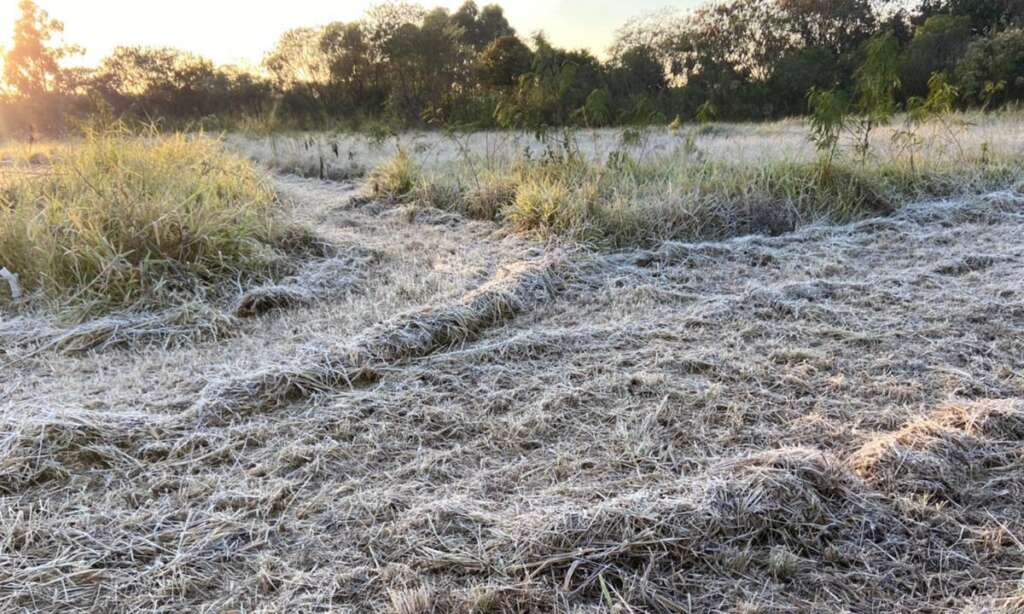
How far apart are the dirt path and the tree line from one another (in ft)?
33.9

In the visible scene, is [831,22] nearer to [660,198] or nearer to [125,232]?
[660,198]

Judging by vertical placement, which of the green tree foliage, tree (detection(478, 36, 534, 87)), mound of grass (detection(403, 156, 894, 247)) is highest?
tree (detection(478, 36, 534, 87))

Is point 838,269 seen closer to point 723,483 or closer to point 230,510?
point 723,483

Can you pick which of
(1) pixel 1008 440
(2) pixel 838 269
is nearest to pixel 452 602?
(1) pixel 1008 440

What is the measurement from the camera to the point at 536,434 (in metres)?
1.67

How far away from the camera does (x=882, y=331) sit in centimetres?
221

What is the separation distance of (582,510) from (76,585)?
3.32 feet

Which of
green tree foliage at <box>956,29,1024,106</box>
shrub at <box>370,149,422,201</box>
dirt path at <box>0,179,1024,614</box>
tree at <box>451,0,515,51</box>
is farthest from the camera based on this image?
tree at <box>451,0,515,51</box>

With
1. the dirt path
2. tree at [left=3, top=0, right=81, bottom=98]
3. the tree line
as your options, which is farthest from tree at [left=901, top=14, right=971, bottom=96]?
tree at [left=3, top=0, right=81, bottom=98]

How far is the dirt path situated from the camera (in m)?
1.16

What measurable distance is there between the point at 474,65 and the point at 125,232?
14.1 meters

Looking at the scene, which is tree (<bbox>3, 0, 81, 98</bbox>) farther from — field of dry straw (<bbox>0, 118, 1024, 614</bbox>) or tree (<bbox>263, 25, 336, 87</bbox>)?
field of dry straw (<bbox>0, 118, 1024, 614</bbox>)

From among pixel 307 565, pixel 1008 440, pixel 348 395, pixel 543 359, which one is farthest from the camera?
pixel 543 359

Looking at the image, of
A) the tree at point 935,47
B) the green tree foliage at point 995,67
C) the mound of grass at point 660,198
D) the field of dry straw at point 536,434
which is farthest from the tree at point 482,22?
the field of dry straw at point 536,434
